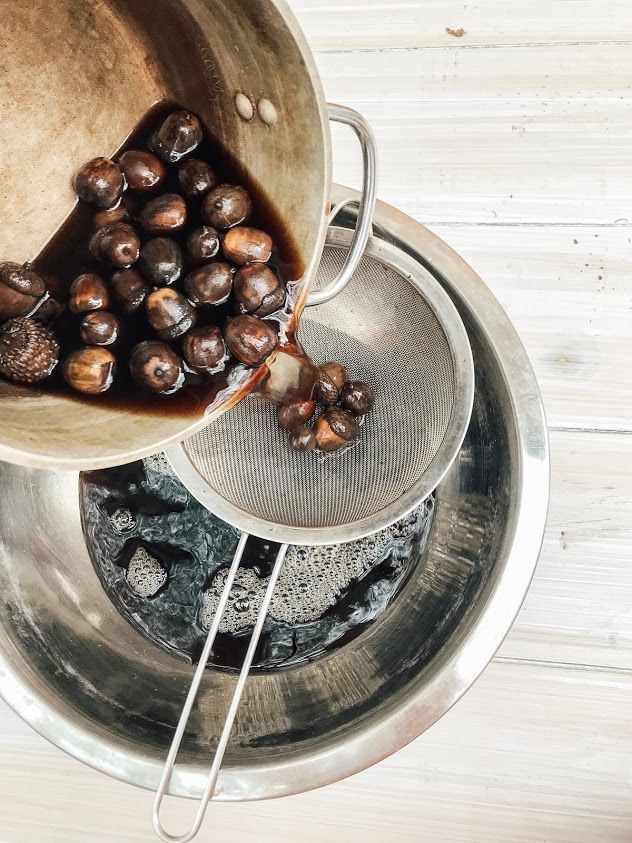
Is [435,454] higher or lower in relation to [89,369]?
higher

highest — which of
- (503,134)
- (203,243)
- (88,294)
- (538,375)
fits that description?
(503,134)

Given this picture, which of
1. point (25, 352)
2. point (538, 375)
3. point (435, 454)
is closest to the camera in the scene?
point (25, 352)

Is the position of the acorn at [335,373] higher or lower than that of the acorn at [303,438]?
higher

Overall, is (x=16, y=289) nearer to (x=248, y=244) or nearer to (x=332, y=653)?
(x=248, y=244)

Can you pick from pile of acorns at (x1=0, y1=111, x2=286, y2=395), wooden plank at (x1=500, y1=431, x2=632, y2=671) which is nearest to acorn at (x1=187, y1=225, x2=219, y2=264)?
pile of acorns at (x1=0, y1=111, x2=286, y2=395)

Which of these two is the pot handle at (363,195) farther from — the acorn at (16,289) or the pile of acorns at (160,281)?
the acorn at (16,289)

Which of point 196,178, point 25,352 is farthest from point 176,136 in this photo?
point 25,352

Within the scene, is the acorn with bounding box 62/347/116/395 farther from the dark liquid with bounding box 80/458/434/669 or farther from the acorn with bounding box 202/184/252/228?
the dark liquid with bounding box 80/458/434/669

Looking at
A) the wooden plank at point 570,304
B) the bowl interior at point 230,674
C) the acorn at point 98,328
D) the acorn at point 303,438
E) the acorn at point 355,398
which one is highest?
the wooden plank at point 570,304

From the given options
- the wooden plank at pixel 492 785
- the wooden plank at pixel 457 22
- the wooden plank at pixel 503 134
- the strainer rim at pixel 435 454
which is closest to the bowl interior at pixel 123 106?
the strainer rim at pixel 435 454
